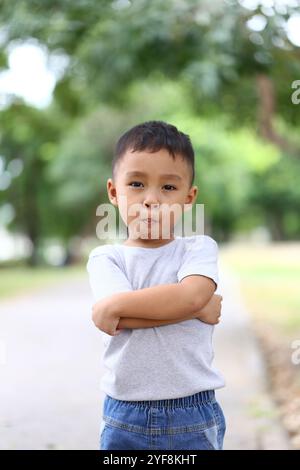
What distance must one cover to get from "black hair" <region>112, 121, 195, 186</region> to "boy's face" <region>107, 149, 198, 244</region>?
0.02 metres

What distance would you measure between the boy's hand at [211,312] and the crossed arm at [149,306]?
0.17 ft

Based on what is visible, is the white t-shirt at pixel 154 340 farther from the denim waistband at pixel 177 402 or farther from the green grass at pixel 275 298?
the green grass at pixel 275 298

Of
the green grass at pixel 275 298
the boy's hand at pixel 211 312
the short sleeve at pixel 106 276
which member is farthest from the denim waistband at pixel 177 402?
the green grass at pixel 275 298

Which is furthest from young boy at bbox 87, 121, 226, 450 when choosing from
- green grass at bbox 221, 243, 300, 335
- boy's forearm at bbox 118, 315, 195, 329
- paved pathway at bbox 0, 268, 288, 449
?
green grass at bbox 221, 243, 300, 335

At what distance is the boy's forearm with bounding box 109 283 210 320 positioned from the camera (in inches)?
71.6

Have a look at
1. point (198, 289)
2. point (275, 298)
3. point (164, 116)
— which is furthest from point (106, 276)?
point (164, 116)

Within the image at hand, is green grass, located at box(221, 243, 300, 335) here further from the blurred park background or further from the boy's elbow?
the boy's elbow

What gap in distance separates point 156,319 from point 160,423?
299 mm

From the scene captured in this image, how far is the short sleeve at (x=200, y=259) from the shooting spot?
1900mm

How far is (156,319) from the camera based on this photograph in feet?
6.04

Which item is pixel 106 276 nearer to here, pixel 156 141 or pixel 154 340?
pixel 154 340

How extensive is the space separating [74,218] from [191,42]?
21.9 meters

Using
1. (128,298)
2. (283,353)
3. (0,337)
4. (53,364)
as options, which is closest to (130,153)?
(128,298)

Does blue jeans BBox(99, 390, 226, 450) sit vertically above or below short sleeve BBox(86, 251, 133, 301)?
below
